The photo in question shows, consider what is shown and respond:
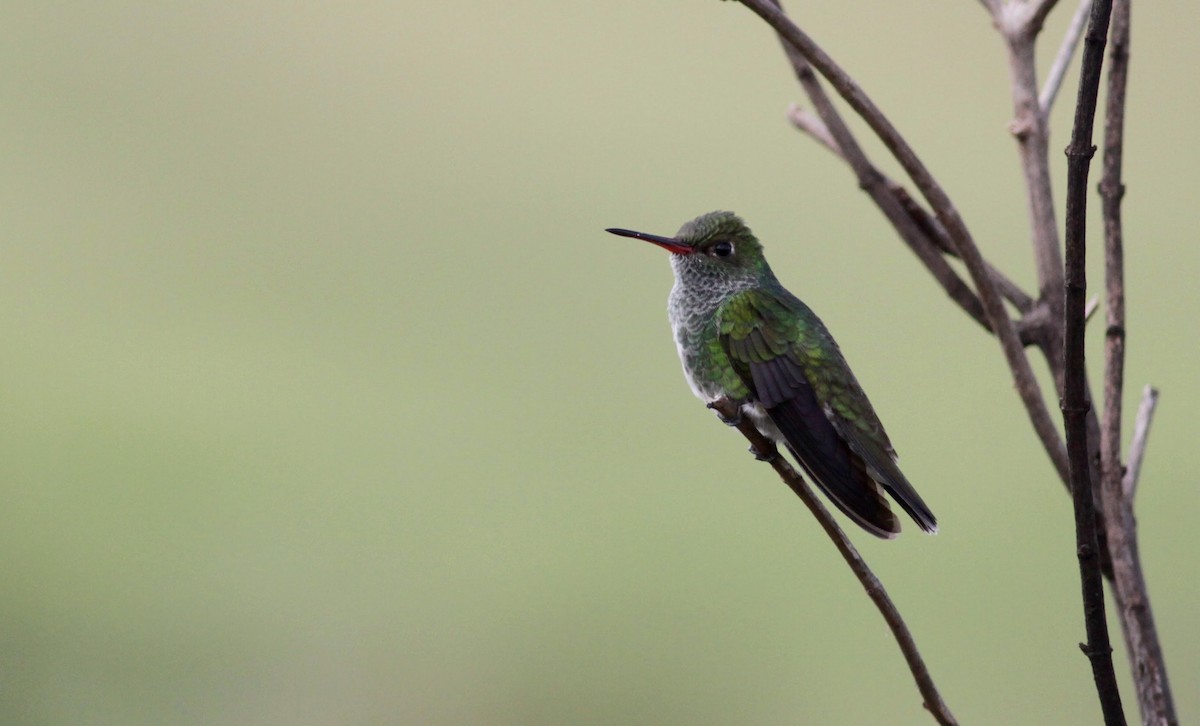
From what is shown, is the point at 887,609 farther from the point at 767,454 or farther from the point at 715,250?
the point at 715,250

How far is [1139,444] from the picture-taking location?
142cm

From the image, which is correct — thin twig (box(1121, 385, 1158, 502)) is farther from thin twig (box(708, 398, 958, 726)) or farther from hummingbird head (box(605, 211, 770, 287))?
hummingbird head (box(605, 211, 770, 287))

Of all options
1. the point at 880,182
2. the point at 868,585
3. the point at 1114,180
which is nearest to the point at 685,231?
the point at 880,182

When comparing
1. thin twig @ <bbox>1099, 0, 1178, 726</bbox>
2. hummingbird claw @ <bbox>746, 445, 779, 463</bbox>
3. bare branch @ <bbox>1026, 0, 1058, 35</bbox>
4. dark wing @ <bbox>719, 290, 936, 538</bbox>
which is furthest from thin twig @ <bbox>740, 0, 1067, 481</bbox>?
bare branch @ <bbox>1026, 0, 1058, 35</bbox>

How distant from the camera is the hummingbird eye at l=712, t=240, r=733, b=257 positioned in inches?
70.4

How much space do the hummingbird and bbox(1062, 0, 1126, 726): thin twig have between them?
0.37 m

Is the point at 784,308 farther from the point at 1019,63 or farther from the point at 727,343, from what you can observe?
the point at 1019,63

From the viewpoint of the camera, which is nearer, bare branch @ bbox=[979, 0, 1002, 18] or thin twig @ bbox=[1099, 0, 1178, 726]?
thin twig @ bbox=[1099, 0, 1178, 726]

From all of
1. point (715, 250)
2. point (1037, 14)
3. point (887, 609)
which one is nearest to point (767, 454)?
point (887, 609)

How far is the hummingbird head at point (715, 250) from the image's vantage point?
5.82 ft

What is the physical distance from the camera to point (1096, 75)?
0.82 meters

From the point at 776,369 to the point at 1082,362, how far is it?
2.37 ft

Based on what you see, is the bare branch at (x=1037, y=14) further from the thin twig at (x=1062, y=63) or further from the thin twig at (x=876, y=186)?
the thin twig at (x=876, y=186)

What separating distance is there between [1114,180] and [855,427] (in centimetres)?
46
